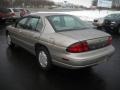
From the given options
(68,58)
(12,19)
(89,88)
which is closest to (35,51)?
(68,58)

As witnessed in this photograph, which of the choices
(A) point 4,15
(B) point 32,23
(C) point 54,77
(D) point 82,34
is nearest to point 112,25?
(B) point 32,23

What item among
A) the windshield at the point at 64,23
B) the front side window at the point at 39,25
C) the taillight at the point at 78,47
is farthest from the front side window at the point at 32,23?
the taillight at the point at 78,47

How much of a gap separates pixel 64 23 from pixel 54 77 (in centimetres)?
160

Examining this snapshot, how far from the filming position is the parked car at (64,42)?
15.2ft

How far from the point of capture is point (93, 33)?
5.15m

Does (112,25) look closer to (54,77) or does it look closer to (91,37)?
(91,37)

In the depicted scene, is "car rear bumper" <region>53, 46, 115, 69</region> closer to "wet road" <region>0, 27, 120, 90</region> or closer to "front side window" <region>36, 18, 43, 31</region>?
"wet road" <region>0, 27, 120, 90</region>

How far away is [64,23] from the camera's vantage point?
18.7 ft

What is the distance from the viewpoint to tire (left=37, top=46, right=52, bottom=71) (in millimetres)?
5258

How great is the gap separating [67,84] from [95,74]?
1.02m

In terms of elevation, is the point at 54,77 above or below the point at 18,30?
below

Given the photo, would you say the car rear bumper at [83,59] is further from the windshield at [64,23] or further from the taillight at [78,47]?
the windshield at [64,23]

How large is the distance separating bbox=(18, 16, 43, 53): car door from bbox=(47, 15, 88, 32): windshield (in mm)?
391

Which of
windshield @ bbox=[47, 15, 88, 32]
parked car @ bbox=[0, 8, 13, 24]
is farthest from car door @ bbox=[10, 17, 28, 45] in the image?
parked car @ bbox=[0, 8, 13, 24]
